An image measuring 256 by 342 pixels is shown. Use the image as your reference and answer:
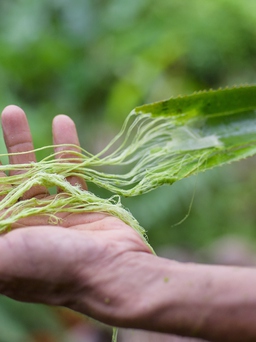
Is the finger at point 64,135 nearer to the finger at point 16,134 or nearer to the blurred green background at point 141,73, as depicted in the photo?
the finger at point 16,134

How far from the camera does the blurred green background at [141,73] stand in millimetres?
3088

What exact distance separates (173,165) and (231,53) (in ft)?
7.87

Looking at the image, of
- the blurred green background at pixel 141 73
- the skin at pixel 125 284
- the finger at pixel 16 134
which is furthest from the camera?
the blurred green background at pixel 141 73

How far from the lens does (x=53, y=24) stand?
3.30 m

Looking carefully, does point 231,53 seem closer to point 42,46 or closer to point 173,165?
point 42,46

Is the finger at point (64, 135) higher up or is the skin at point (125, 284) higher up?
the finger at point (64, 135)

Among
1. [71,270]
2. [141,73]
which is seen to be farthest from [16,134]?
[141,73]

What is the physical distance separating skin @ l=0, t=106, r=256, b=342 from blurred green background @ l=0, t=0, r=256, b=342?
1.78m

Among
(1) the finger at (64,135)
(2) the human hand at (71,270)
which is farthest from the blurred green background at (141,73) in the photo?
(2) the human hand at (71,270)

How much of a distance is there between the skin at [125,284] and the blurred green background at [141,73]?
5.84 ft

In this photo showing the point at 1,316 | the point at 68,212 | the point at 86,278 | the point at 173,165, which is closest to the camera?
the point at 86,278

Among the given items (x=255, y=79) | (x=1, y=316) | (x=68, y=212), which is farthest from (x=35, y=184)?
(x=255, y=79)

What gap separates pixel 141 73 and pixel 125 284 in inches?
93.1

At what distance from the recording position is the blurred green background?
3088mm
